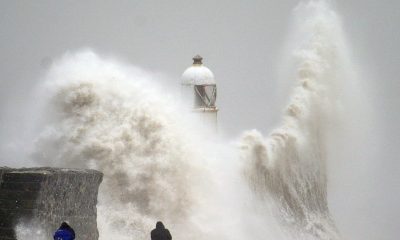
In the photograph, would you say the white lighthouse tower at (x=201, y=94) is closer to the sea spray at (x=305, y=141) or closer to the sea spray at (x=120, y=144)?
the sea spray at (x=305, y=141)

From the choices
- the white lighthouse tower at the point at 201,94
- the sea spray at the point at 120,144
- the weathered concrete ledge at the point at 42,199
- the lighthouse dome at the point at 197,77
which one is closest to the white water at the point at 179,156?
the sea spray at the point at 120,144

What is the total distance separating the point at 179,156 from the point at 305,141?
651 centimetres

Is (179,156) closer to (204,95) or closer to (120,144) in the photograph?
(120,144)

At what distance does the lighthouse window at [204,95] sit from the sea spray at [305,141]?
1.42 m

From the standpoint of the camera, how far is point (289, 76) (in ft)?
127

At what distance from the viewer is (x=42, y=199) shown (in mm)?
22906

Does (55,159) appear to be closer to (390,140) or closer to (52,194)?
(52,194)

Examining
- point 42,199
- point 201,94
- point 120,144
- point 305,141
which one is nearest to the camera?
point 42,199

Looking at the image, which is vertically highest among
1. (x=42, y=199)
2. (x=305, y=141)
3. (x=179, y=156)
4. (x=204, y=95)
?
(x=204, y=95)

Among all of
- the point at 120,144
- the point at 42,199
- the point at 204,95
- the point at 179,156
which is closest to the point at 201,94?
the point at 204,95

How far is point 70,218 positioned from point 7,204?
1.49 meters

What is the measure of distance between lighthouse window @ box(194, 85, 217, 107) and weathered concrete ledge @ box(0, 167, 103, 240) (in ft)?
34.1

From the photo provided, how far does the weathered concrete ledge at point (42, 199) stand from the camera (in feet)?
74.6

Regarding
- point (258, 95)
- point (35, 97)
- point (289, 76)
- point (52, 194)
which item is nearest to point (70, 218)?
point (52, 194)
